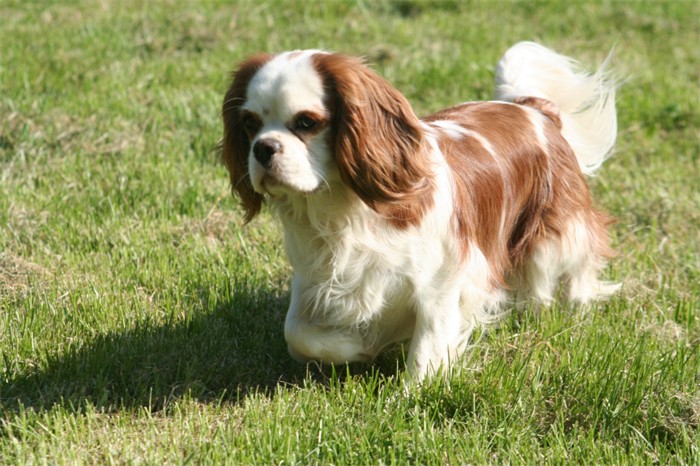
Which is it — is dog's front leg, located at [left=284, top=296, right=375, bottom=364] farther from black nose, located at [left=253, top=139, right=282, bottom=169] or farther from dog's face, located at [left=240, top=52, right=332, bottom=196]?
black nose, located at [left=253, top=139, right=282, bottom=169]

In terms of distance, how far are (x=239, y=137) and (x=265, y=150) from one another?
42cm

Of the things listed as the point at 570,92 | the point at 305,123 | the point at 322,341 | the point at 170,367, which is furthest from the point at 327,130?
the point at 570,92

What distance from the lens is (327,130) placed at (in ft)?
11.2

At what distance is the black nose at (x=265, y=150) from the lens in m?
3.24

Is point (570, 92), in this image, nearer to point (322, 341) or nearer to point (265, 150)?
point (322, 341)

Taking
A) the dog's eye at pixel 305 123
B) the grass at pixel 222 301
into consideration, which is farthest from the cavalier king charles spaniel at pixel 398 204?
the grass at pixel 222 301

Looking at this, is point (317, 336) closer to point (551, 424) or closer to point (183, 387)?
point (183, 387)

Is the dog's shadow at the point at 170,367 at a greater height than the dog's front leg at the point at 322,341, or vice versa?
the dog's front leg at the point at 322,341

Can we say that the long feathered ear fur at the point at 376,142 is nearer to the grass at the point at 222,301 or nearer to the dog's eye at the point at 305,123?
the dog's eye at the point at 305,123

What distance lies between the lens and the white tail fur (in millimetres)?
4754

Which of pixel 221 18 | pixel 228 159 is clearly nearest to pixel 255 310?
pixel 228 159

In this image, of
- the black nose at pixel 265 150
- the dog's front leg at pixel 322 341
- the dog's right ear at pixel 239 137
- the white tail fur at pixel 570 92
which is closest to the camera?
the black nose at pixel 265 150

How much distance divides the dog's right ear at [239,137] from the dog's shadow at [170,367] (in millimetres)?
550

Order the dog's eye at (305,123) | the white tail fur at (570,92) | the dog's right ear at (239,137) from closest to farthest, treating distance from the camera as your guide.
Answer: the dog's eye at (305,123) → the dog's right ear at (239,137) → the white tail fur at (570,92)
